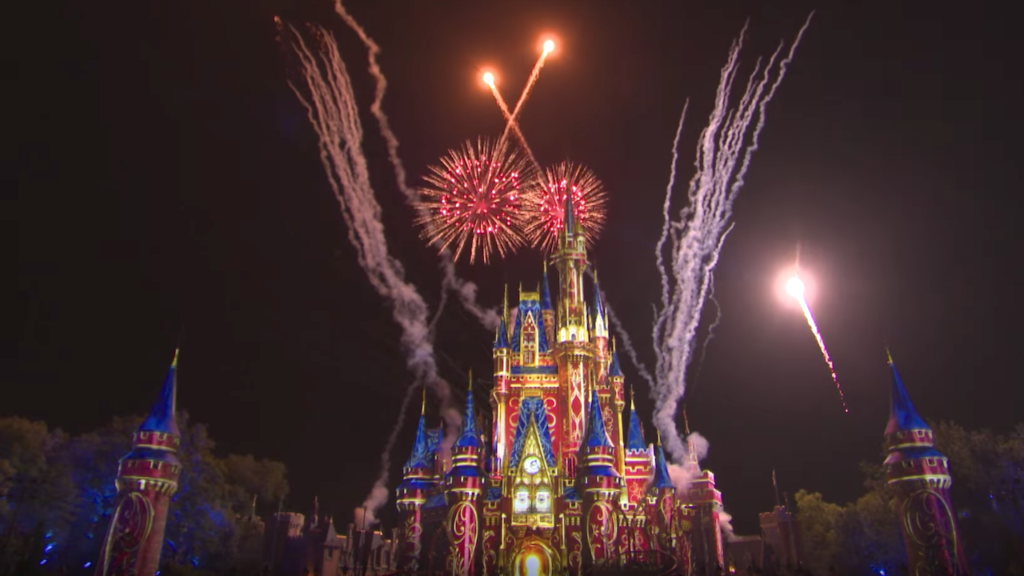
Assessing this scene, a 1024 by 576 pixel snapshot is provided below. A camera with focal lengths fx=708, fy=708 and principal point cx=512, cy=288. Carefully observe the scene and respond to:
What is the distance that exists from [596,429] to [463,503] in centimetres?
1253

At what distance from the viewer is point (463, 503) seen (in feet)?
187

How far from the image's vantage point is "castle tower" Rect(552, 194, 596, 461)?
6259cm

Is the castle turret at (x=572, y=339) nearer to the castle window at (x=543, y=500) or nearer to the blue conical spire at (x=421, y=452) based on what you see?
the castle window at (x=543, y=500)

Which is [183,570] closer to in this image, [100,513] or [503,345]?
[100,513]

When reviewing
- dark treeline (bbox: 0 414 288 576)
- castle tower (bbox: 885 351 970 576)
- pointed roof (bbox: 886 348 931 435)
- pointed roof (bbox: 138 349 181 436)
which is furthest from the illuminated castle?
pointed roof (bbox: 138 349 181 436)

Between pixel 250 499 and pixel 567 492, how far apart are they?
33.4 m

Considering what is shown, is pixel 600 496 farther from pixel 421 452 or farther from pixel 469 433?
pixel 421 452

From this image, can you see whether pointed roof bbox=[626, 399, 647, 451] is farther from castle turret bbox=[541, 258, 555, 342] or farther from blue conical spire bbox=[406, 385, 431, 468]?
blue conical spire bbox=[406, 385, 431, 468]

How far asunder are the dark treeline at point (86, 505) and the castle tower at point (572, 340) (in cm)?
2833

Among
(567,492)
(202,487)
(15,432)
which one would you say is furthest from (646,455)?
(15,432)

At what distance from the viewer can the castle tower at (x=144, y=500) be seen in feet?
143

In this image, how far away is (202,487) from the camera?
5678 centimetres

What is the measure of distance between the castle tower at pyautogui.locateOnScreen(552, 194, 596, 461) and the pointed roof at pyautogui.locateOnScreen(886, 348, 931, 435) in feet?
79.5

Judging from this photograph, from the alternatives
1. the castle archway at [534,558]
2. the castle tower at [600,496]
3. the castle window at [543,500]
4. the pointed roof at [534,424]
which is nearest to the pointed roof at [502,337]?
the pointed roof at [534,424]
